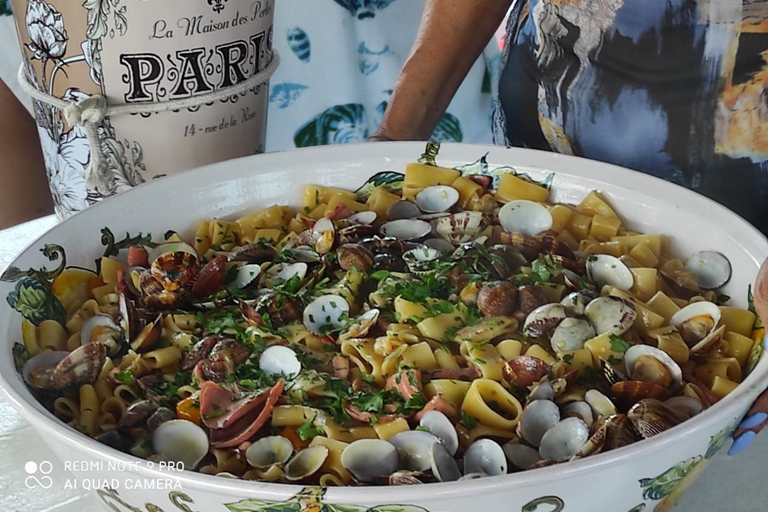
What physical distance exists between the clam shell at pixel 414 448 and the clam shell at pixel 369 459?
13 millimetres

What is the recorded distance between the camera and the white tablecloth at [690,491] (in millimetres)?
1035

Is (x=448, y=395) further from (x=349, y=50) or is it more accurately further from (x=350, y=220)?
(x=349, y=50)

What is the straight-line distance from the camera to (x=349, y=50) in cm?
288

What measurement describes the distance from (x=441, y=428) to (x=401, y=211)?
0.57 meters

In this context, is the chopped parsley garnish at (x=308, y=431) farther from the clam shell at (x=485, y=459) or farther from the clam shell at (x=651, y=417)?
the clam shell at (x=651, y=417)

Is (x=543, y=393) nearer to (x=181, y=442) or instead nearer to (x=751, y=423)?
(x=751, y=423)

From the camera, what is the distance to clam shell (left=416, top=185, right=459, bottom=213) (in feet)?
4.83

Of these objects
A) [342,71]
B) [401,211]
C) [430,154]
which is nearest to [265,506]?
[401,211]

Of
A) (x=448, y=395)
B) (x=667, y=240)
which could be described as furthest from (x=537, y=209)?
(x=448, y=395)

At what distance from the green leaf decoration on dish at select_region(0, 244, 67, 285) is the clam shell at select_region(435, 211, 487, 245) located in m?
0.59

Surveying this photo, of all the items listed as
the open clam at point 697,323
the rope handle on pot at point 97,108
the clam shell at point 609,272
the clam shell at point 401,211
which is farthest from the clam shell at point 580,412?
the rope handle on pot at point 97,108

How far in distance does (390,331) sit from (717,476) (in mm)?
454

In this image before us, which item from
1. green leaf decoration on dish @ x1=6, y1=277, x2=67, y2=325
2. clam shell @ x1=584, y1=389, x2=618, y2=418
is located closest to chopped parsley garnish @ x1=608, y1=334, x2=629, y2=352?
clam shell @ x1=584, y1=389, x2=618, y2=418

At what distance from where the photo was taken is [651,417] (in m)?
0.91
